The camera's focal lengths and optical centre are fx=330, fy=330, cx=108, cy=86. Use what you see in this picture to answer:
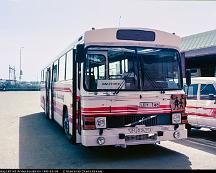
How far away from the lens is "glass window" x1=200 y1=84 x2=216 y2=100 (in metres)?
10.5

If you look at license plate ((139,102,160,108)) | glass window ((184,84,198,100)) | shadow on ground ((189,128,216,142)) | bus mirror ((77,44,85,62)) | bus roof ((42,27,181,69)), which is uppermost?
bus roof ((42,27,181,69))

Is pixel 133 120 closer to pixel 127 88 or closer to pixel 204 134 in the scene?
pixel 127 88

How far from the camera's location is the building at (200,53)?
89.3 feet

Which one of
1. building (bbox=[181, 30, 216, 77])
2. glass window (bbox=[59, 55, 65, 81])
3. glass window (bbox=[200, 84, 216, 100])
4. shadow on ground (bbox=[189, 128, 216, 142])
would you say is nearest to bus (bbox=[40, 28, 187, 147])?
glass window (bbox=[200, 84, 216, 100])

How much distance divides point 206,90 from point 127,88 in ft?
12.8

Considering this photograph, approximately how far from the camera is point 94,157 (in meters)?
8.33

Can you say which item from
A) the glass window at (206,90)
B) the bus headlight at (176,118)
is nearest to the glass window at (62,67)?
the bus headlight at (176,118)

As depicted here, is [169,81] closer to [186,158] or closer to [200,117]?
[186,158]

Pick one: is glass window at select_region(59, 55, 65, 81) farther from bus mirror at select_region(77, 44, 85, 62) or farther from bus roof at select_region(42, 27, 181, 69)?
bus mirror at select_region(77, 44, 85, 62)

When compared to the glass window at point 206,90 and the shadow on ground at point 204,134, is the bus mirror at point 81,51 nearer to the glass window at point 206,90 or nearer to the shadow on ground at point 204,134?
the glass window at point 206,90

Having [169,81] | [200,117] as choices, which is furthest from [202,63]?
[169,81]

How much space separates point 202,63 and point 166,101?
87.1 ft

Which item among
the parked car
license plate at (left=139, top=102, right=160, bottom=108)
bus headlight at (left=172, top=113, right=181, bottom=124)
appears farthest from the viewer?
the parked car

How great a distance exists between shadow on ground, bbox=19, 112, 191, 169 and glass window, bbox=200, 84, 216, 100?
7.81 ft
